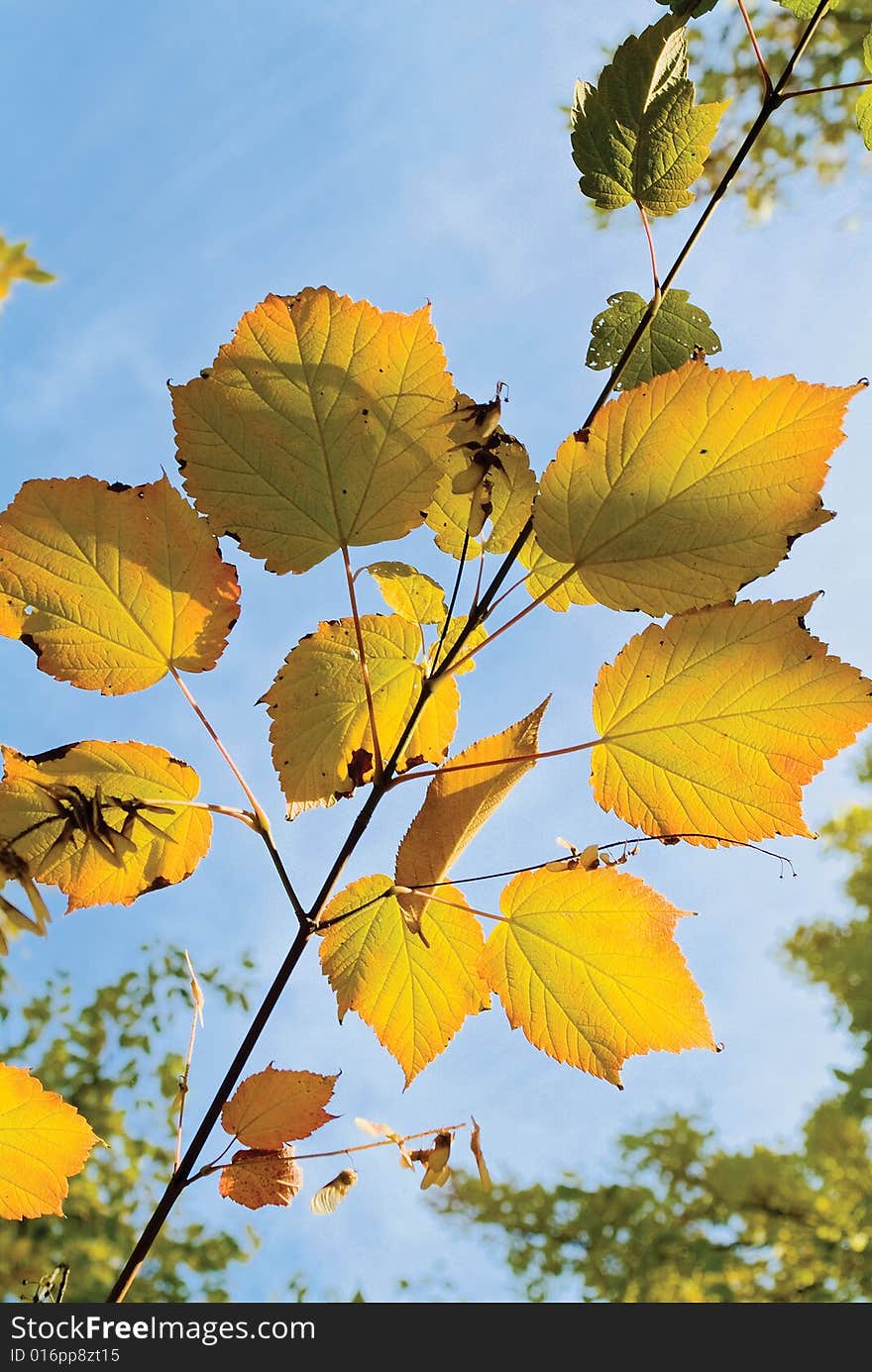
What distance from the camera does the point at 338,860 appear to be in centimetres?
32

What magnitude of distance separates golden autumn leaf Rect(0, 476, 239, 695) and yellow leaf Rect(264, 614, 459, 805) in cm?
4

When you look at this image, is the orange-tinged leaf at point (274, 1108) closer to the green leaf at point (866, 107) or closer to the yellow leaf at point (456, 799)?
the yellow leaf at point (456, 799)

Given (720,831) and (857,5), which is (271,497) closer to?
(720,831)

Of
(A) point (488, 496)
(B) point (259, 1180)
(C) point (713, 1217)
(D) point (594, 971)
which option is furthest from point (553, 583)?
(C) point (713, 1217)

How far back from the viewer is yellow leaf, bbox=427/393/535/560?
33cm

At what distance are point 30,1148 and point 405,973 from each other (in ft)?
0.52

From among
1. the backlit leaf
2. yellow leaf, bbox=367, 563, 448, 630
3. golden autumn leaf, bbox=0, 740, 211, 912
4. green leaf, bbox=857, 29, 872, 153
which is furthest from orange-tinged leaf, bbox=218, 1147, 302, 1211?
green leaf, bbox=857, 29, 872, 153

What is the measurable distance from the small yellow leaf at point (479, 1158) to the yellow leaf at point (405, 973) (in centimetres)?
3

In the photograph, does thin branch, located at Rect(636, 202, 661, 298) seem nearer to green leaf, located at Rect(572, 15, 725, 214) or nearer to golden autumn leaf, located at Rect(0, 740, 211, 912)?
green leaf, located at Rect(572, 15, 725, 214)

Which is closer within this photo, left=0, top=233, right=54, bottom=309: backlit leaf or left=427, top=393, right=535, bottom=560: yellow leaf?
left=0, top=233, right=54, bottom=309: backlit leaf

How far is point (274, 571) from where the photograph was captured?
36cm
